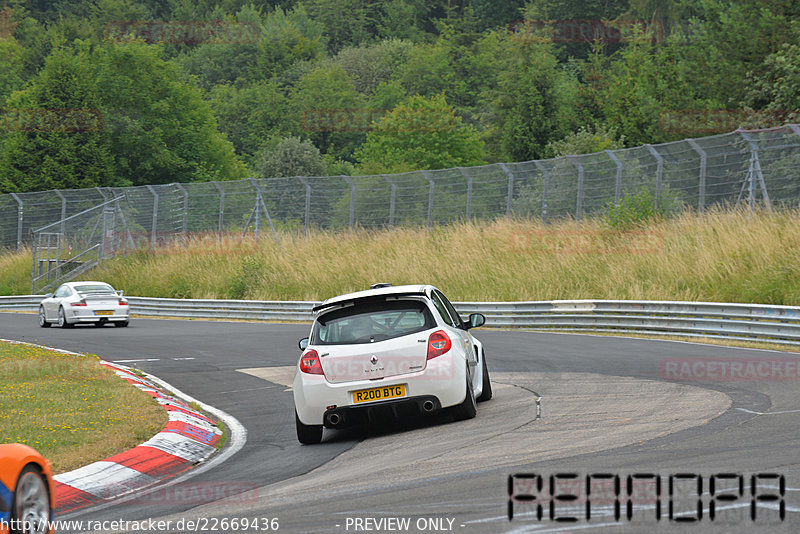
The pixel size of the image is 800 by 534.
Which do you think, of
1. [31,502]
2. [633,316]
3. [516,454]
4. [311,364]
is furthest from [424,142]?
[31,502]

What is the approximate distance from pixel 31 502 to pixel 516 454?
3.93 m

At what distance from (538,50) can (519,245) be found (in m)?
50.4

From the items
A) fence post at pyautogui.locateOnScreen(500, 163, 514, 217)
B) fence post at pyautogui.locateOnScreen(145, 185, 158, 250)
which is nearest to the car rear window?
fence post at pyautogui.locateOnScreen(500, 163, 514, 217)

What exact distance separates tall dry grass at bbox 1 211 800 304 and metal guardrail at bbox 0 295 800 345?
2.20m

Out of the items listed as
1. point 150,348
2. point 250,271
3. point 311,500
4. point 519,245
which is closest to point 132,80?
point 250,271

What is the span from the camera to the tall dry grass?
907 inches

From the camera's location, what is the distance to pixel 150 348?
21516 mm

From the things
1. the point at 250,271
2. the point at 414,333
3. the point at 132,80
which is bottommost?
the point at 250,271

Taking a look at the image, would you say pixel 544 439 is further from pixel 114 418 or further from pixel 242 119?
pixel 242 119

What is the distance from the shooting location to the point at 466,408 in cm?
1033

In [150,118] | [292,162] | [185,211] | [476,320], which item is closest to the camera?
[476,320]

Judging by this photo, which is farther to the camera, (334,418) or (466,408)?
(466,408)

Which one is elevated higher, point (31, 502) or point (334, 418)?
point (31, 502)

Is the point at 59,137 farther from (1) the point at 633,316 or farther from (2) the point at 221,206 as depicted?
(1) the point at 633,316
